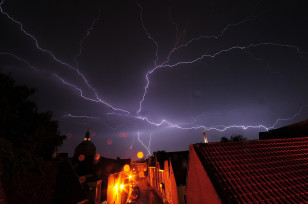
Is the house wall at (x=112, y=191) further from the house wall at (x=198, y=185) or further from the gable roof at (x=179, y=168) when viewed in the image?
the house wall at (x=198, y=185)

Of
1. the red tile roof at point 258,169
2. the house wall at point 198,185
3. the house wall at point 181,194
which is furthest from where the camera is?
the house wall at point 181,194

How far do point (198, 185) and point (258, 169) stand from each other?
2790mm

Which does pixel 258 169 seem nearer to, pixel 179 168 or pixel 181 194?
pixel 181 194

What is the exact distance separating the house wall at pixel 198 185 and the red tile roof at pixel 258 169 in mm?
251

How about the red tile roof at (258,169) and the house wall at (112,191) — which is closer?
the red tile roof at (258,169)

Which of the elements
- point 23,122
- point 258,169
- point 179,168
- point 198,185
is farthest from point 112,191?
point 258,169

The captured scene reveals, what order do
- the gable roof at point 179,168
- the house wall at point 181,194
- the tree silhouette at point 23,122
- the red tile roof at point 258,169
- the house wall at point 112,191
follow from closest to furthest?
the red tile roof at point 258,169 → the tree silhouette at point 23,122 → the house wall at point 181,194 → the gable roof at point 179,168 → the house wall at point 112,191

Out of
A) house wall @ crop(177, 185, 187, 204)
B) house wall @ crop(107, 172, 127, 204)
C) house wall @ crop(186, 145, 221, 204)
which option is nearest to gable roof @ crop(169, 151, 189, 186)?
house wall @ crop(177, 185, 187, 204)

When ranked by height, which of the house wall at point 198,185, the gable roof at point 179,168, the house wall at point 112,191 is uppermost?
the house wall at point 198,185

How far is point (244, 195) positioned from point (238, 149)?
3199 mm

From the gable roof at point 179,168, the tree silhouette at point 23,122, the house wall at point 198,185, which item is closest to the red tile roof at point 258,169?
the house wall at point 198,185

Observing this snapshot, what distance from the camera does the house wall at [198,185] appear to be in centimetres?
634

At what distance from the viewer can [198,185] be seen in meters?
7.52

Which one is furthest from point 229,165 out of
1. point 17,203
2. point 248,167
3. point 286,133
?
point 286,133
